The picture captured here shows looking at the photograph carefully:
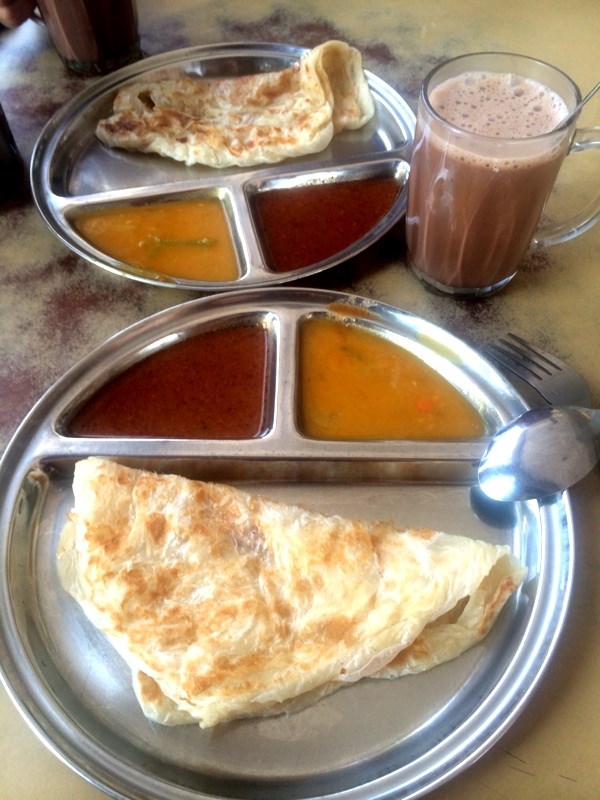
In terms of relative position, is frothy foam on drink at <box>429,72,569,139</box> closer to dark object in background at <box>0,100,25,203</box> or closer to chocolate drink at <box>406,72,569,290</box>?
chocolate drink at <box>406,72,569,290</box>

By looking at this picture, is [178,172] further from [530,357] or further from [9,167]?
[530,357]

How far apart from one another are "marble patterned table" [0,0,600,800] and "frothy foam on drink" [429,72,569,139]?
25.8 inches

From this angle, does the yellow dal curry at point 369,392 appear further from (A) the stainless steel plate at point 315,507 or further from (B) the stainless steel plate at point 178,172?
(B) the stainless steel plate at point 178,172

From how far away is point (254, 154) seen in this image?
110 inches

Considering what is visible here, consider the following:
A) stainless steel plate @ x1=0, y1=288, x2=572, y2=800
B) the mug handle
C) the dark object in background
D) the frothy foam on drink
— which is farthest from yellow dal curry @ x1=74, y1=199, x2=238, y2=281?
the mug handle

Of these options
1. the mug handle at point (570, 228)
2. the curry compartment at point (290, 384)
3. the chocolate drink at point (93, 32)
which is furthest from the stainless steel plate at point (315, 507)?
the chocolate drink at point (93, 32)

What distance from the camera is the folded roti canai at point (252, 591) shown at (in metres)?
1.48

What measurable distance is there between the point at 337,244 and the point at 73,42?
1844 millimetres

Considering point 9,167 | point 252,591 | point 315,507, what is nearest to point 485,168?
point 315,507

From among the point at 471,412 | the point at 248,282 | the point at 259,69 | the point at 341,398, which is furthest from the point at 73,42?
the point at 471,412

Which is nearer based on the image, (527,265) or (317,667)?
(317,667)

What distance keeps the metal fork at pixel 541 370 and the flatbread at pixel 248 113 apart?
4.27ft

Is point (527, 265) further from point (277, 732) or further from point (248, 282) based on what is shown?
point (277, 732)

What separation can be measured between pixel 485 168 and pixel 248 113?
144 cm
